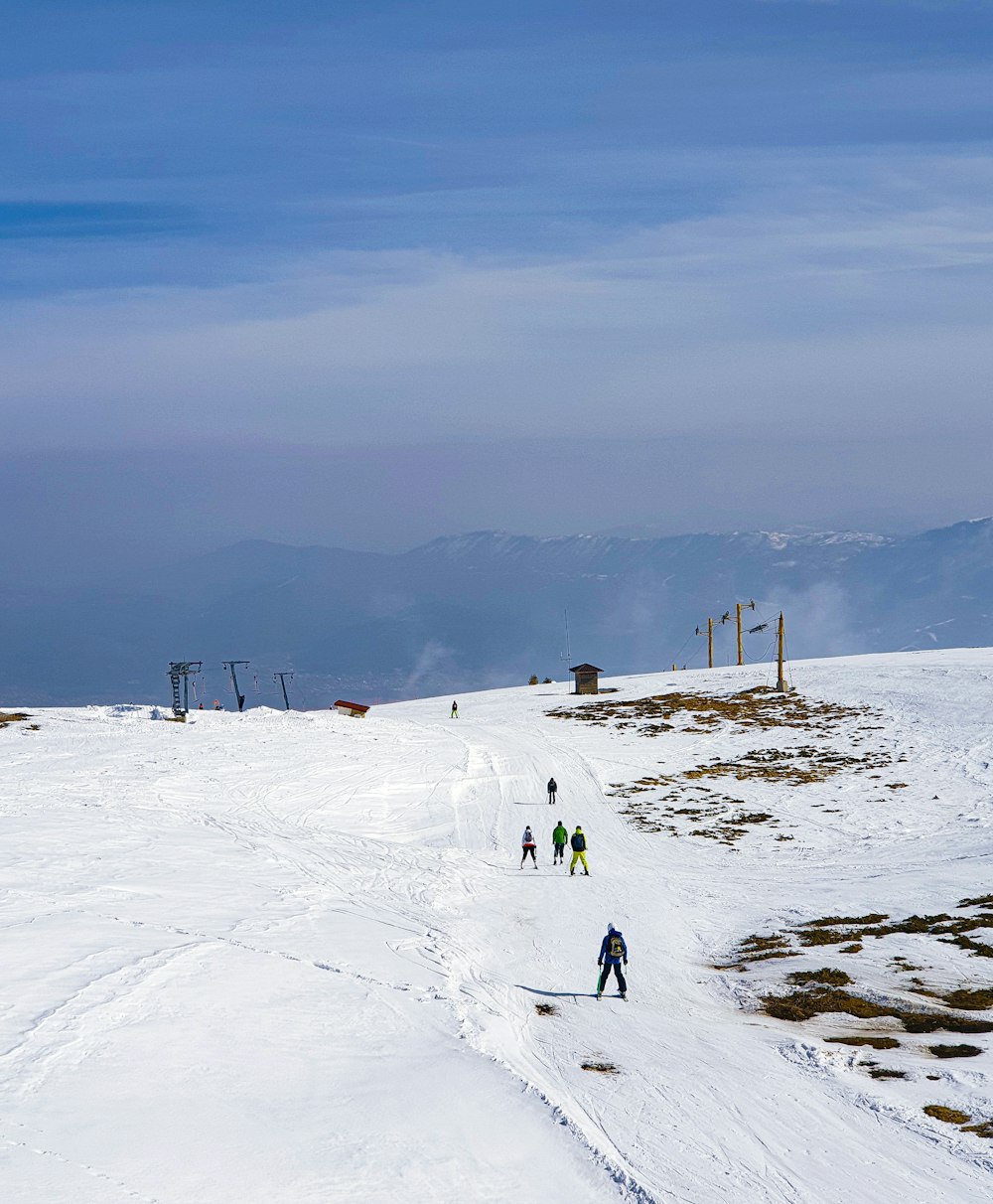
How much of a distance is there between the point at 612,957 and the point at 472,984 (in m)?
3.26

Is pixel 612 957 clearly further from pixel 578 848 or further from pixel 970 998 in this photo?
pixel 578 848

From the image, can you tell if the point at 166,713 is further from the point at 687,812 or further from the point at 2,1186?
the point at 2,1186

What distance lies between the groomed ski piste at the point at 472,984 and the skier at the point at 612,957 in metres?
0.50

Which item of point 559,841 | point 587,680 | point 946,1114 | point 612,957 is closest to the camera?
point 946,1114

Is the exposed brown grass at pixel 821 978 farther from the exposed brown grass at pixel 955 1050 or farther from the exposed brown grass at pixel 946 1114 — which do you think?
the exposed brown grass at pixel 946 1114

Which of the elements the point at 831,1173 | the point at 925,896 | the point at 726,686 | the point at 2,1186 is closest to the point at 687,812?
the point at 925,896

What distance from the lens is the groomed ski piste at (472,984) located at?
1445cm

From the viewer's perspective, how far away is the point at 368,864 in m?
35.5

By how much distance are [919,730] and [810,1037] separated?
46.9m

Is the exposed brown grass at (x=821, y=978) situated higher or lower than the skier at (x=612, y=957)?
lower

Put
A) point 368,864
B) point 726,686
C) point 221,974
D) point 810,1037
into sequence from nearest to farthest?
1. point 810,1037
2. point 221,974
3. point 368,864
4. point 726,686

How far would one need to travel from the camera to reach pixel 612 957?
21.9 metres

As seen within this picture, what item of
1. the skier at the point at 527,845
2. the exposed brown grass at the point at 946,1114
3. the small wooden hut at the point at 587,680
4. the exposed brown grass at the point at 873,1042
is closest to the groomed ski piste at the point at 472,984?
the exposed brown grass at the point at 946,1114

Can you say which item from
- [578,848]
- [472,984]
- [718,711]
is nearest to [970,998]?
[472,984]
